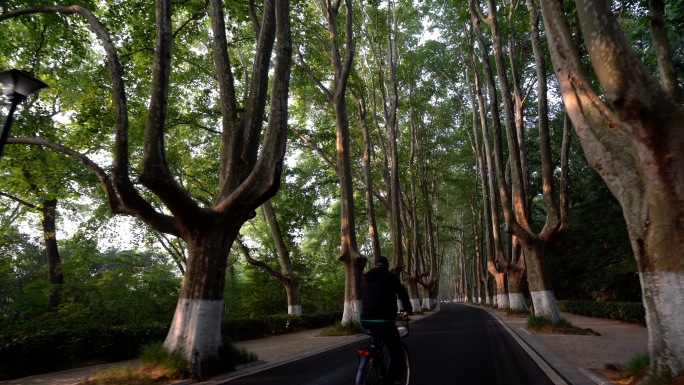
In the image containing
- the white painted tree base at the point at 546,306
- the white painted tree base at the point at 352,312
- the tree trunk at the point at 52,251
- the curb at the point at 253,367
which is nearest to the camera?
the curb at the point at 253,367

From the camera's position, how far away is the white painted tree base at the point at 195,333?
6.76 metres

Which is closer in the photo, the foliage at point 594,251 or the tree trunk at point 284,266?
the tree trunk at point 284,266

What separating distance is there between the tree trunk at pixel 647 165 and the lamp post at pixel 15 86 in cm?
824

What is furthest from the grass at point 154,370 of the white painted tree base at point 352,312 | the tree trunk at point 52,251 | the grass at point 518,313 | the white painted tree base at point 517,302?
the white painted tree base at point 517,302

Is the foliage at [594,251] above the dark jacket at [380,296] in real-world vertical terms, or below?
above

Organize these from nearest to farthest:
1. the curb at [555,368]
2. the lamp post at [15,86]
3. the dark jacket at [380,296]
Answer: the dark jacket at [380,296]
the curb at [555,368]
the lamp post at [15,86]

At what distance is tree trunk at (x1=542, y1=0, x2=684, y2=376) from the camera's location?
471 centimetres

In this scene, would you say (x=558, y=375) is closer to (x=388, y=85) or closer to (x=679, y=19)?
(x=679, y=19)

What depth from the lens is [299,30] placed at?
686 inches

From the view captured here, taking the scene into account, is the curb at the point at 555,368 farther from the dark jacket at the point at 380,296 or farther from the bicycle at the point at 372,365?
the dark jacket at the point at 380,296

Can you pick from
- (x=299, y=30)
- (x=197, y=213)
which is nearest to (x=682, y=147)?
(x=197, y=213)

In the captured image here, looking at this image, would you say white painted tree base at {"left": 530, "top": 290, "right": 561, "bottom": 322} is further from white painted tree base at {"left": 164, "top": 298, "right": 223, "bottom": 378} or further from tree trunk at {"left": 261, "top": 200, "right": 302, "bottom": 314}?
tree trunk at {"left": 261, "top": 200, "right": 302, "bottom": 314}

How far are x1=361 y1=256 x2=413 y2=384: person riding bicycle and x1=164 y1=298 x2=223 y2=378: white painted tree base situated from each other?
3563 millimetres

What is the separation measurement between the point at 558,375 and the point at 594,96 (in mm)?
4241
